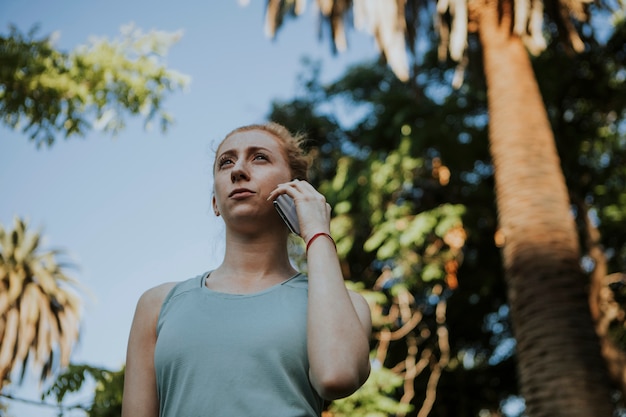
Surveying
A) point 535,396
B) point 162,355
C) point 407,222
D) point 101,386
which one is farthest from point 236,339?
point 407,222

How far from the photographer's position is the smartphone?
1927 millimetres

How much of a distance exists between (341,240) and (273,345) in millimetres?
10888

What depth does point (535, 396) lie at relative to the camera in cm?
601

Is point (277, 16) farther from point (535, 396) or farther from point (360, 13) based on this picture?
point (535, 396)

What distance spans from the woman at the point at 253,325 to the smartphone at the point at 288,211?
2cm

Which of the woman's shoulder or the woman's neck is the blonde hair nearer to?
the woman's neck

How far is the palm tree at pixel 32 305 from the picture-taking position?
1603 centimetres

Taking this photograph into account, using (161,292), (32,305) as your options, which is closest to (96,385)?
(161,292)

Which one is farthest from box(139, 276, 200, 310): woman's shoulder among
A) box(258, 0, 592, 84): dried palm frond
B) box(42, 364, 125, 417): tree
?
box(258, 0, 592, 84): dried palm frond

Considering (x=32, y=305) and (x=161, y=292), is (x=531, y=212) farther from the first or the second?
(x=32, y=305)

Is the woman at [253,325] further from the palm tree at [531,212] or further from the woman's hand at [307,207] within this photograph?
the palm tree at [531,212]

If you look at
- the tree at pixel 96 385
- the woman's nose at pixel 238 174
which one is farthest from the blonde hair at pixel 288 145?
the tree at pixel 96 385

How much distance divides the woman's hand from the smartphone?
17mm

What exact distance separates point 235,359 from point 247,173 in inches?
23.8
